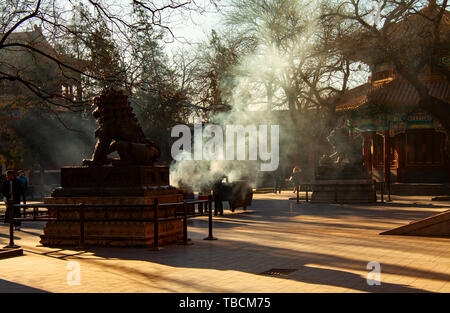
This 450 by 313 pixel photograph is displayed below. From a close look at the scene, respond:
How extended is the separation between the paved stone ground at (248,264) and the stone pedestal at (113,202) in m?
0.43

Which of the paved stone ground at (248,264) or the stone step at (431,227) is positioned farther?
the stone step at (431,227)

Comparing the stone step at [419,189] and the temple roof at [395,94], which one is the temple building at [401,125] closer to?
the temple roof at [395,94]

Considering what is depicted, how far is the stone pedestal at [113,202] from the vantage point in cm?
1078

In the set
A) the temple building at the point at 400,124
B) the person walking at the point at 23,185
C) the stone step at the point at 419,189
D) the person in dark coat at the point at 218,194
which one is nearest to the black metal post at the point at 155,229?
the person walking at the point at 23,185

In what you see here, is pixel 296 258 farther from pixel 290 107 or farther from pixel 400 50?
A: pixel 290 107

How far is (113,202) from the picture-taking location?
10.9m

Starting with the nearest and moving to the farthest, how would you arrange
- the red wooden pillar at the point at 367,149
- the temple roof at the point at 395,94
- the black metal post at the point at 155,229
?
the black metal post at the point at 155,229 < the temple roof at the point at 395,94 < the red wooden pillar at the point at 367,149

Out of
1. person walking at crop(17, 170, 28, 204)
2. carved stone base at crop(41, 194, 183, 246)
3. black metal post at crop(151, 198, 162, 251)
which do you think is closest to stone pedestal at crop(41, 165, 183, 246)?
carved stone base at crop(41, 194, 183, 246)

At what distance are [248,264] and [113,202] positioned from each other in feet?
11.5

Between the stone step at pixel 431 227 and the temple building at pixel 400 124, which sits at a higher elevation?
the temple building at pixel 400 124

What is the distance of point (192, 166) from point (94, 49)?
43.4ft

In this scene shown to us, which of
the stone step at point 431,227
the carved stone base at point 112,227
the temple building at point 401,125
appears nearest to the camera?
the carved stone base at point 112,227

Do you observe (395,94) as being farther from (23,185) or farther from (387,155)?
(23,185)

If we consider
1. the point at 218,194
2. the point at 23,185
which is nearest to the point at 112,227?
the point at 218,194
